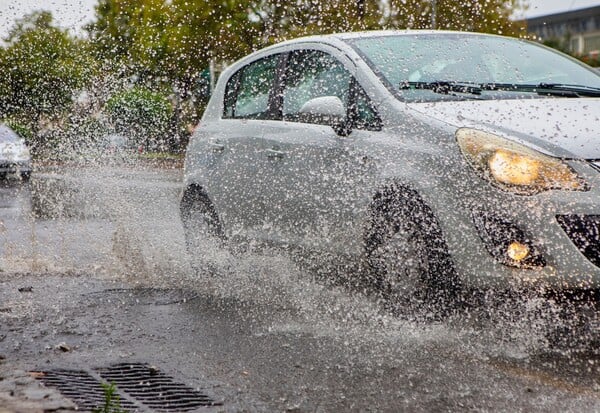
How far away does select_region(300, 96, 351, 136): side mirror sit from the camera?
5.84 m

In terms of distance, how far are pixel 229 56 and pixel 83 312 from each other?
25357 mm

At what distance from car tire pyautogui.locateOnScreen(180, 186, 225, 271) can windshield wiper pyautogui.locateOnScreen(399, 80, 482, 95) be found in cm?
199

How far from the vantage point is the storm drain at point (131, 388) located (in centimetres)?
410

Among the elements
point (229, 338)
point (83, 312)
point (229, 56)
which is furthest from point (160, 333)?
point (229, 56)

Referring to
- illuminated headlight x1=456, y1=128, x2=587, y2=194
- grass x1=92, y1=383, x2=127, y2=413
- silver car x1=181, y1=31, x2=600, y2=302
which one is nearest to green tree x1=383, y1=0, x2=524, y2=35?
silver car x1=181, y1=31, x2=600, y2=302

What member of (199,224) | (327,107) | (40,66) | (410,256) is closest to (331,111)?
(327,107)

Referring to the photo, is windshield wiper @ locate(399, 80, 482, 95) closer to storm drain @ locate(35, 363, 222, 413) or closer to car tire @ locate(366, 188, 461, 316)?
car tire @ locate(366, 188, 461, 316)

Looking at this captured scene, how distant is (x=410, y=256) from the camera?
518cm

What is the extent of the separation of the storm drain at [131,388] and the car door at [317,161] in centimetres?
148

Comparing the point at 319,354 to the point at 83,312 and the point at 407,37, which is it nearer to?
the point at 83,312

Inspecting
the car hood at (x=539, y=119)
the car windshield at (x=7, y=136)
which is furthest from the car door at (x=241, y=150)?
the car windshield at (x=7, y=136)

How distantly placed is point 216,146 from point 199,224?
0.60 m

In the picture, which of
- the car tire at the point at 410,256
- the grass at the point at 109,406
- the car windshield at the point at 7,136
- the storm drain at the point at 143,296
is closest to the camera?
the grass at the point at 109,406

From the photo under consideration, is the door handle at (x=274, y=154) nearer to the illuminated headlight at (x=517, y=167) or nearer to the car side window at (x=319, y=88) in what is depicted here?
the car side window at (x=319, y=88)
